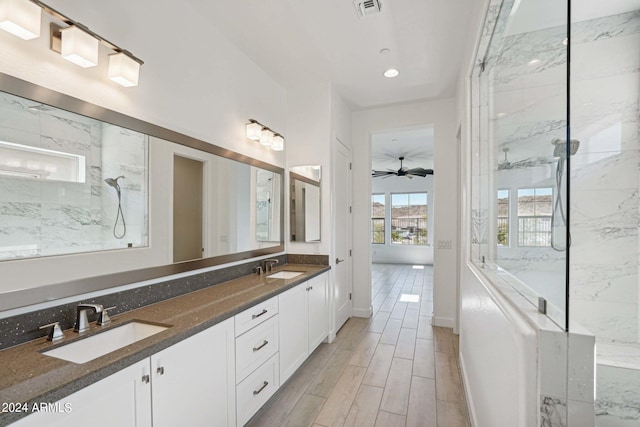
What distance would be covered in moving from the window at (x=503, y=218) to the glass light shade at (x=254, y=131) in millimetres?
2089

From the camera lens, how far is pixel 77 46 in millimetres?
1347

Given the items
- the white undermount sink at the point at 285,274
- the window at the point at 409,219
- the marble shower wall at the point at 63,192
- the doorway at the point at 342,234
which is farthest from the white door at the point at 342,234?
the window at the point at 409,219

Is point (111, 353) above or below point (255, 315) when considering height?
above

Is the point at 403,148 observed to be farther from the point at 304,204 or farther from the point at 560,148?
the point at 560,148

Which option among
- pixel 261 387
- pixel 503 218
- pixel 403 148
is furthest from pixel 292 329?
pixel 403 148

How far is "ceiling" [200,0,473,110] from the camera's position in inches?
83.8

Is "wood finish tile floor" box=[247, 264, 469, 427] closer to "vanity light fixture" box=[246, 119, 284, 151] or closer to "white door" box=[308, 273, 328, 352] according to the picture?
"white door" box=[308, 273, 328, 352]

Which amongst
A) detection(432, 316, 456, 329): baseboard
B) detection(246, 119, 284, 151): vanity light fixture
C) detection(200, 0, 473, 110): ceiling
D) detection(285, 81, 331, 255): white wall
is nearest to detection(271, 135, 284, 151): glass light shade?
detection(246, 119, 284, 151): vanity light fixture

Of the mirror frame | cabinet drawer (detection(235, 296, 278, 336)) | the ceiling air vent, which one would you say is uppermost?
the ceiling air vent

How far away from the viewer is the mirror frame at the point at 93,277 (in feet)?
3.99

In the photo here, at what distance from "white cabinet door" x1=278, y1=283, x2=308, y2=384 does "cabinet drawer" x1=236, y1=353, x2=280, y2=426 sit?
0.13 m

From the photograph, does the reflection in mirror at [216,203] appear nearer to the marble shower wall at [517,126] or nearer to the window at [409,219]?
the marble shower wall at [517,126]

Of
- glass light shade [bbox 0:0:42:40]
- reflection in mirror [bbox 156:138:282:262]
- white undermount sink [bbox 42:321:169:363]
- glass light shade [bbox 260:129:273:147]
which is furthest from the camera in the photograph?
glass light shade [bbox 260:129:273:147]

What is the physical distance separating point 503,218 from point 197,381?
5.93 ft
